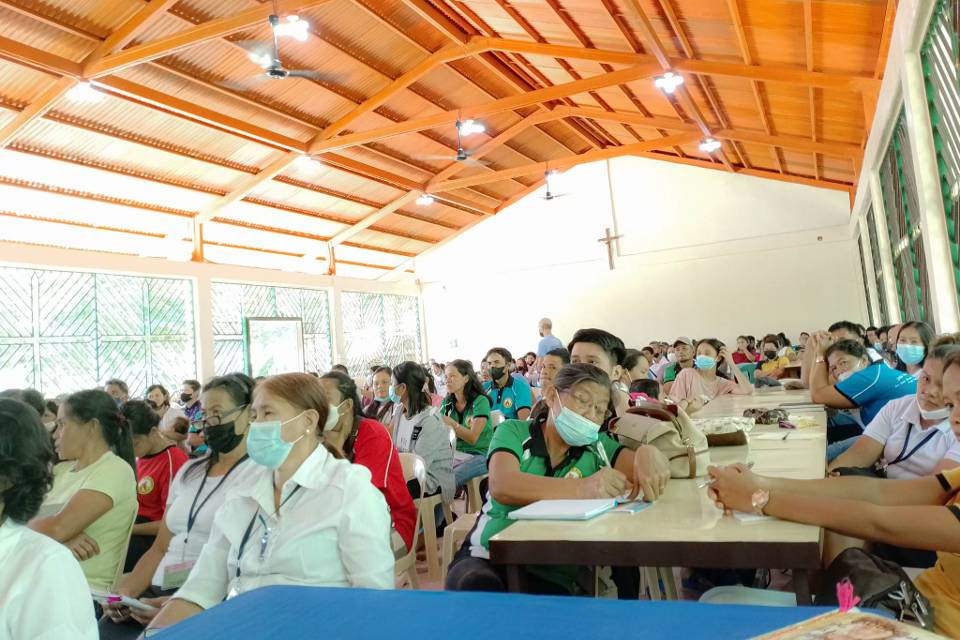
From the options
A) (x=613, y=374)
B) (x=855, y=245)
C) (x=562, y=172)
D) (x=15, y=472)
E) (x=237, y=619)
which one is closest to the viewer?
(x=237, y=619)

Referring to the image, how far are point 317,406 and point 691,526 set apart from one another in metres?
1.08

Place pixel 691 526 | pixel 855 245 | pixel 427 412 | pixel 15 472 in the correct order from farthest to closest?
pixel 855 245 < pixel 427 412 < pixel 691 526 < pixel 15 472

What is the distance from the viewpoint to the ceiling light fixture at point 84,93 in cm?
829

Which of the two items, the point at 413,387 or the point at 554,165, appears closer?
the point at 413,387

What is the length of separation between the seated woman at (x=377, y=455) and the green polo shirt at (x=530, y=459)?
0.68 m

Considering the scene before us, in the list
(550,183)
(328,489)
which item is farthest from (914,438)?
(550,183)

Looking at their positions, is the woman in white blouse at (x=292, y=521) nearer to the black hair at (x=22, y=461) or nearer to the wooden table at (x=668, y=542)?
the wooden table at (x=668, y=542)

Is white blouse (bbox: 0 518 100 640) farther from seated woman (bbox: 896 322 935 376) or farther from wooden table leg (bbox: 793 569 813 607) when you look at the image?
seated woman (bbox: 896 322 935 376)

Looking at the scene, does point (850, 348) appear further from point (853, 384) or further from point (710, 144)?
point (710, 144)

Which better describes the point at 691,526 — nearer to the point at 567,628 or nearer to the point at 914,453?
the point at 567,628

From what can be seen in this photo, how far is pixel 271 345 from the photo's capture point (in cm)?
1359

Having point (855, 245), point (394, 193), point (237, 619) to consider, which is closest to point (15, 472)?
point (237, 619)

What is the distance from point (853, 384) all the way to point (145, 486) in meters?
3.51

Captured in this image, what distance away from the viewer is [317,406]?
2.15 m
